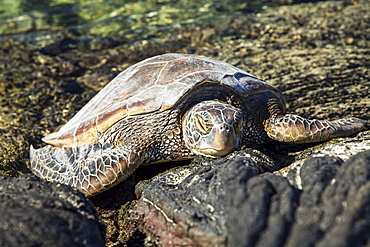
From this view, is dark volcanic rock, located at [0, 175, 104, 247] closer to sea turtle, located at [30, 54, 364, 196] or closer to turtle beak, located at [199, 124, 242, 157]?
sea turtle, located at [30, 54, 364, 196]

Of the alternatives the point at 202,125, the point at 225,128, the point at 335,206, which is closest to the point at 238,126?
the point at 225,128

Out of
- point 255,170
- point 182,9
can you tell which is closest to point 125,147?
point 255,170

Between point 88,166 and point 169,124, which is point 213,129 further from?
point 88,166

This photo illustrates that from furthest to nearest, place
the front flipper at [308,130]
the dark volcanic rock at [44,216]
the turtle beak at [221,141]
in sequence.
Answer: the front flipper at [308,130] → the turtle beak at [221,141] → the dark volcanic rock at [44,216]

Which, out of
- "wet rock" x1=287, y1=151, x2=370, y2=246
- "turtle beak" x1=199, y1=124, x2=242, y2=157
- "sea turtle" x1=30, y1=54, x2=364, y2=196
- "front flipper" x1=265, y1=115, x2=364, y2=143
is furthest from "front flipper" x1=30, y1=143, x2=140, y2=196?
"wet rock" x1=287, y1=151, x2=370, y2=246

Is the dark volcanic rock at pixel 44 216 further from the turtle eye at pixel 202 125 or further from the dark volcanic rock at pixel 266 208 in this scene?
the turtle eye at pixel 202 125

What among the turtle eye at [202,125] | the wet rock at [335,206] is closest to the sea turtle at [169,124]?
the turtle eye at [202,125]

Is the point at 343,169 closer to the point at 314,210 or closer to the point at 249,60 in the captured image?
the point at 314,210
